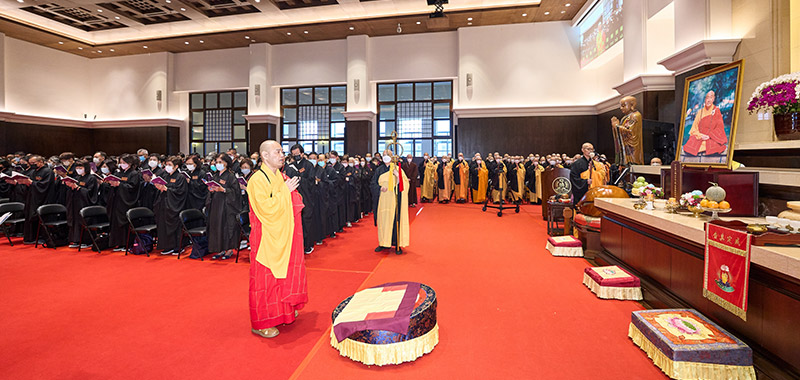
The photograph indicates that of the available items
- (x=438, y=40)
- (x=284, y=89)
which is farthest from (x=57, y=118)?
(x=438, y=40)

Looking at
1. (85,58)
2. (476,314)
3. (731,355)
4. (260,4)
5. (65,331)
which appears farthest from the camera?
(85,58)

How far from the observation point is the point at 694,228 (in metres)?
2.62

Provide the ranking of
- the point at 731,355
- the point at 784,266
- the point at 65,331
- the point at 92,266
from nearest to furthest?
the point at 784,266, the point at 731,355, the point at 65,331, the point at 92,266

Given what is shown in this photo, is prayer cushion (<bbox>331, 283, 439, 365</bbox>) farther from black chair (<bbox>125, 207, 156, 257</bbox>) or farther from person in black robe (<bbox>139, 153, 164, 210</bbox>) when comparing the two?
person in black robe (<bbox>139, 153, 164, 210</bbox>)

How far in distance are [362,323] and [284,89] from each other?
619 inches

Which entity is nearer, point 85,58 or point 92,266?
point 92,266

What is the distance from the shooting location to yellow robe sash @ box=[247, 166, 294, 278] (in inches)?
109

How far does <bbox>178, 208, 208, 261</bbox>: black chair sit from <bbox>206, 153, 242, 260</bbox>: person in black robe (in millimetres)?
217

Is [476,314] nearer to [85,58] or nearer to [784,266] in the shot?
[784,266]

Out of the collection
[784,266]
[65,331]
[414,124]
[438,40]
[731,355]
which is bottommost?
[65,331]

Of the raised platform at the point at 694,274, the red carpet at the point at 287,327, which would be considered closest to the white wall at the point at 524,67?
the red carpet at the point at 287,327

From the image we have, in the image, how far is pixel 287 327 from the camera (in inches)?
120

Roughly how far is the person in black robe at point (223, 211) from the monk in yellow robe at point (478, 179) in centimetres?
837

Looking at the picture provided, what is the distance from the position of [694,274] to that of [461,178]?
31.3 feet
